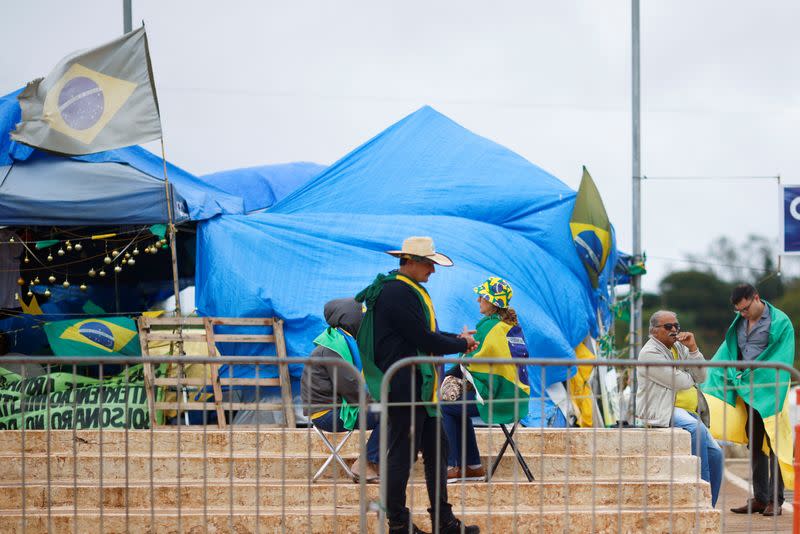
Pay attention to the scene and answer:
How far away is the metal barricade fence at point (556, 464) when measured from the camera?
621 centimetres

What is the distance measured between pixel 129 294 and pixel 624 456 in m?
7.72

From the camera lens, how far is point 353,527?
6902mm

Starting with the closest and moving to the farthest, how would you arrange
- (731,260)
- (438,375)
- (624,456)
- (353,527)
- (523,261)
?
(438,375)
(353,527)
(624,456)
(523,261)
(731,260)

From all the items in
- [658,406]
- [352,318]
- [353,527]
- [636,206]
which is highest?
[636,206]

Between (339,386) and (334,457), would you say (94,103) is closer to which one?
(339,386)

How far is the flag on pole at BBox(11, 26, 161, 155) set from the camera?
10.9 metres

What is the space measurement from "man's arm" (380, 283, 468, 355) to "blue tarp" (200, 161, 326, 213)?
28.9 feet

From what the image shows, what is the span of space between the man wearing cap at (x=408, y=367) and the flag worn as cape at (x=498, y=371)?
2.48 feet

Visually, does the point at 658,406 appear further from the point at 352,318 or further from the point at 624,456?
the point at 352,318

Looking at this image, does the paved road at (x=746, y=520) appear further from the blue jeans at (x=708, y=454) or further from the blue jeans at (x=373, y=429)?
the blue jeans at (x=373, y=429)

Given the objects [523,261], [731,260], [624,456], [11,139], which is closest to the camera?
[624,456]

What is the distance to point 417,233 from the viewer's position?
12.0 m

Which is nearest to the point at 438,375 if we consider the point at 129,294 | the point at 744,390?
the point at 744,390

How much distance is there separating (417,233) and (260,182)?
15.2ft
